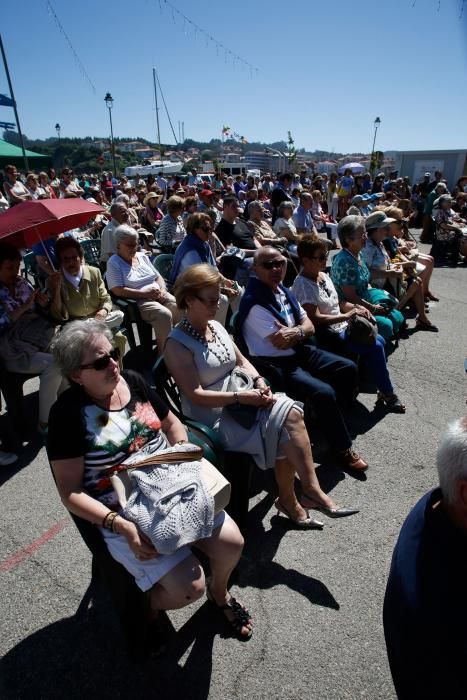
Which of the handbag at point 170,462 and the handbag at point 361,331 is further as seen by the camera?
the handbag at point 361,331

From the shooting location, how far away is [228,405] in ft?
8.27

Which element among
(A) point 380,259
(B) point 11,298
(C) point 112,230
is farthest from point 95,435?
(C) point 112,230

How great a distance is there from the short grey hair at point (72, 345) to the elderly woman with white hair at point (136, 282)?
2.57 m

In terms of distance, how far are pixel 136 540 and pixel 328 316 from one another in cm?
255

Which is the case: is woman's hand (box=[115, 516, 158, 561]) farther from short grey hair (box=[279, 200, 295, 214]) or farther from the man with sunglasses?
short grey hair (box=[279, 200, 295, 214])

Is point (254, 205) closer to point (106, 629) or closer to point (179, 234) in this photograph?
point (179, 234)

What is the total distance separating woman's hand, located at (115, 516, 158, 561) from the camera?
170 cm

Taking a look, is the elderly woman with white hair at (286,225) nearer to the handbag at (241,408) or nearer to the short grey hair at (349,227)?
the short grey hair at (349,227)

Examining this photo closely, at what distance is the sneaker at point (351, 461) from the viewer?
3043mm

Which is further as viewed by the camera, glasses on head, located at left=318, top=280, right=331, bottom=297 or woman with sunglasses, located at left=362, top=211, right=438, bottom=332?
woman with sunglasses, located at left=362, top=211, right=438, bottom=332

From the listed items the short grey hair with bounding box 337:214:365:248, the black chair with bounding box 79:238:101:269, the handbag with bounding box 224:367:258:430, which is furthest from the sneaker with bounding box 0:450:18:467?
the black chair with bounding box 79:238:101:269

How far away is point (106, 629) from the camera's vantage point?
205 cm

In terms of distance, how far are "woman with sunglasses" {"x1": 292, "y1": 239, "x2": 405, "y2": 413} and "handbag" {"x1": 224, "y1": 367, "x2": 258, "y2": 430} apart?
1276mm

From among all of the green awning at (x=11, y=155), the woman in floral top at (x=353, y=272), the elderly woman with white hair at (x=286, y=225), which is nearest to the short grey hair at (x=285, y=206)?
the elderly woman with white hair at (x=286, y=225)
